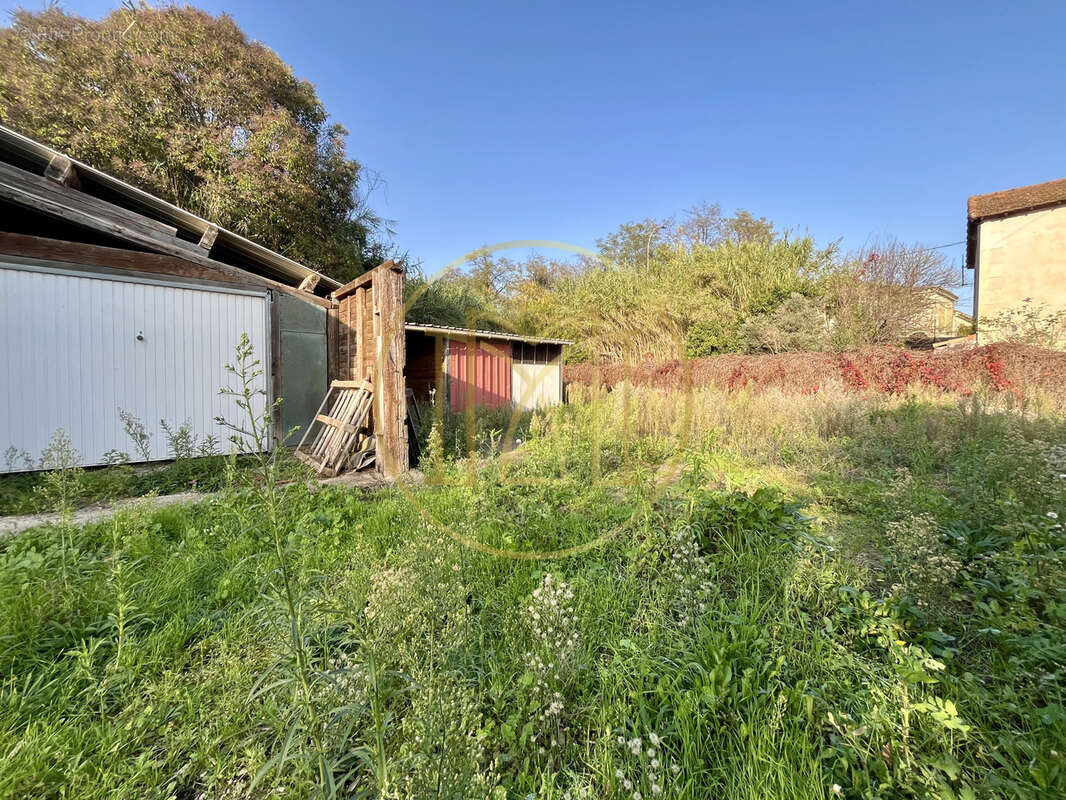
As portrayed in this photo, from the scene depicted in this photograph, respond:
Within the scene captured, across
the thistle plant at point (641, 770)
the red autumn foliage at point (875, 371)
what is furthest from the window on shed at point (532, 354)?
the thistle plant at point (641, 770)

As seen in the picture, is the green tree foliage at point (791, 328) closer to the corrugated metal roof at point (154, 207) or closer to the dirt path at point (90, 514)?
the corrugated metal roof at point (154, 207)

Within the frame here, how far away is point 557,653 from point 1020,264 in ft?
61.5

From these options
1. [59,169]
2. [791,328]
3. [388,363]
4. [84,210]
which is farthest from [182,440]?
[791,328]

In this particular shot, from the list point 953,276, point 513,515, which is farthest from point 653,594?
point 953,276

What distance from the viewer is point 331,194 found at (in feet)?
31.2

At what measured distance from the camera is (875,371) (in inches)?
310

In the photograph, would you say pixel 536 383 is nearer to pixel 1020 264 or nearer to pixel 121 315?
pixel 121 315

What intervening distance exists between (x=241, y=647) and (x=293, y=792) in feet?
2.75

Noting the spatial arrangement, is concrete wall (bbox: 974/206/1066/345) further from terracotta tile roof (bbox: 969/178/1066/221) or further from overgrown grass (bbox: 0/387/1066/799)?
overgrown grass (bbox: 0/387/1066/799)

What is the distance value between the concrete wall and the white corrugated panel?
11.9 m

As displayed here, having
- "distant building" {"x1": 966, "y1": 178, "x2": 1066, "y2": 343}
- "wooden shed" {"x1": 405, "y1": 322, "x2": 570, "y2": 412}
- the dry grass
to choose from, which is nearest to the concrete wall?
"distant building" {"x1": 966, "y1": 178, "x2": 1066, "y2": 343}

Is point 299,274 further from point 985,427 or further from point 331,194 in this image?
point 985,427

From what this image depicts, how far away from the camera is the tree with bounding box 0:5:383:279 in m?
7.65

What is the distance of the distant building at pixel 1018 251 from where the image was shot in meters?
11.5
